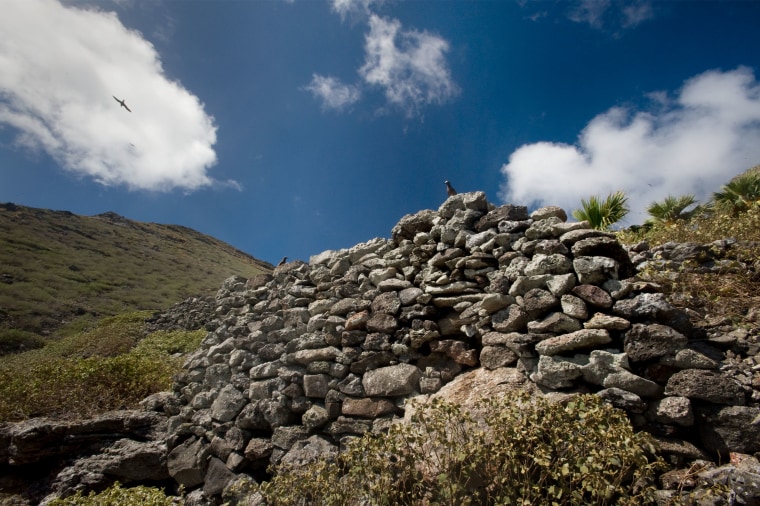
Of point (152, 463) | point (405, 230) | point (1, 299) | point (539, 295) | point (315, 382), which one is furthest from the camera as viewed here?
point (1, 299)

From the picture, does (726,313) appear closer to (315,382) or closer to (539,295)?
(539,295)

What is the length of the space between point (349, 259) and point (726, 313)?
503 centimetres

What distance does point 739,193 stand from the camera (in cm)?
825

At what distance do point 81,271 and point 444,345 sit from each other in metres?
33.3

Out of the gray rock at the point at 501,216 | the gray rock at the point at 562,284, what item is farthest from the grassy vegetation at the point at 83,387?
the gray rock at the point at 562,284

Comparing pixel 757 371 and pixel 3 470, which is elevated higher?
pixel 757 371

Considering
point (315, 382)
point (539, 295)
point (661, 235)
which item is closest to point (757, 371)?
point (539, 295)

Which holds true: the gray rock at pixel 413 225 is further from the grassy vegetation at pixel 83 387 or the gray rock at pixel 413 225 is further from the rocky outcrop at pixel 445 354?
the grassy vegetation at pixel 83 387

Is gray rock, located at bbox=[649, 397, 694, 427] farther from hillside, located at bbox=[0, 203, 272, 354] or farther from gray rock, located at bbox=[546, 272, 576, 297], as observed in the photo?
hillside, located at bbox=[0, 203, 272, 354]

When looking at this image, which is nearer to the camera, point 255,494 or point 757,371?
point 757,371

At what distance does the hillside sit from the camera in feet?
Answer: 67.5

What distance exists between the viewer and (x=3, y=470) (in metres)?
5.57

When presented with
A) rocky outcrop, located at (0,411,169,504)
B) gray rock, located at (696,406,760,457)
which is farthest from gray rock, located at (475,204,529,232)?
rocky outcrop, located at (0,411,169,504)

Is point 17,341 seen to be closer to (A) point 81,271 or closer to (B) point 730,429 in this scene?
(A) point 81,271
